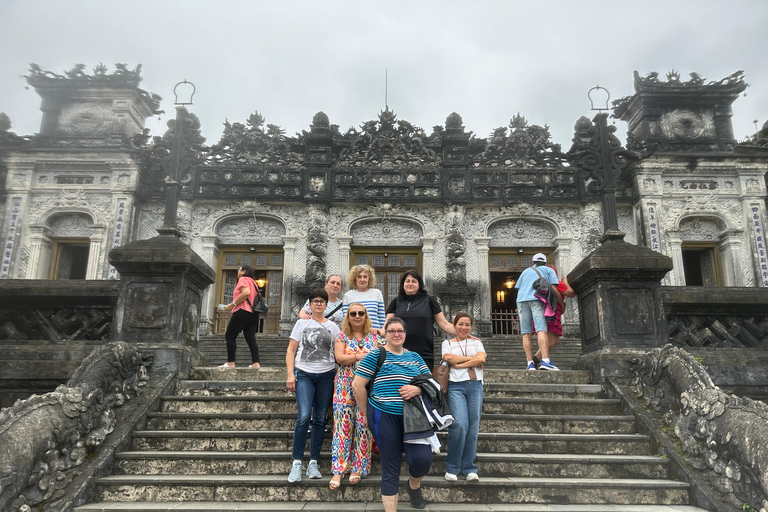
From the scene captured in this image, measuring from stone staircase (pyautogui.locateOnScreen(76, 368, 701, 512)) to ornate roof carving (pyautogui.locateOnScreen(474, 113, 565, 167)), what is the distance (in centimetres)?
1180

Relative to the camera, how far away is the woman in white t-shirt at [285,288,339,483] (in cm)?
440

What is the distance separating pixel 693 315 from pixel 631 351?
991 millimetres

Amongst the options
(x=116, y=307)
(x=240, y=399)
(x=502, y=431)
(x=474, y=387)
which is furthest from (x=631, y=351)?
(x=116, y=307)

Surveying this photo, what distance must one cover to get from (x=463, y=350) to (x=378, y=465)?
117 centimetres

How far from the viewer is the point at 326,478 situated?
14.5ft

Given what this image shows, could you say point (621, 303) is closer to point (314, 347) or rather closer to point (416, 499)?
point (416, 499)

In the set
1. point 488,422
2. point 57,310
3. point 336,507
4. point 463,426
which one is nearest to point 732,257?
point 488,422

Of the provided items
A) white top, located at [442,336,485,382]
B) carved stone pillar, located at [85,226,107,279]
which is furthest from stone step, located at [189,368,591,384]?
carved stone pillar, located at [85,226,107,279]

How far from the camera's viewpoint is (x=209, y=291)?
50.4ft

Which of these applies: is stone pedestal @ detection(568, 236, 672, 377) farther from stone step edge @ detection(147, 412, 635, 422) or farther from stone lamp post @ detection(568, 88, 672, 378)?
stone step edge @ detection(147, 412, 635, 422)

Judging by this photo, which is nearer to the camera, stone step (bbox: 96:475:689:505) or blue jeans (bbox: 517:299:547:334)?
stone step (bbox: 96:475:689:505)

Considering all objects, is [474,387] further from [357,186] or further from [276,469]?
[357,186]

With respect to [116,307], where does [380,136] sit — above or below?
above

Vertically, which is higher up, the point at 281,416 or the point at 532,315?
the point at 532,315
